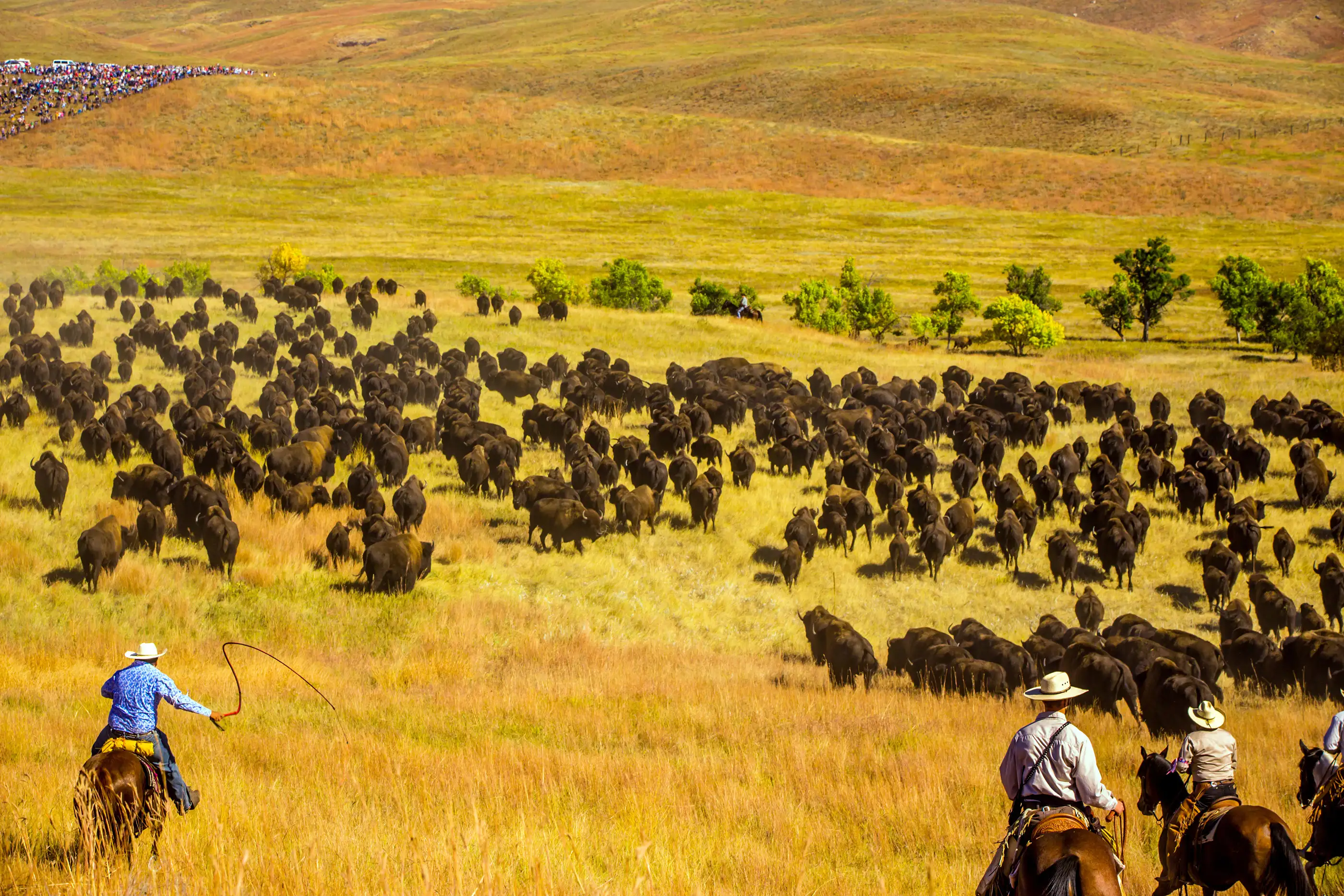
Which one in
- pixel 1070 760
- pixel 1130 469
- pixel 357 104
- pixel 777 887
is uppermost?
pixel 357 104

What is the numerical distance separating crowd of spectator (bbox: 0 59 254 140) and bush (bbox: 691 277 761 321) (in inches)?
3692

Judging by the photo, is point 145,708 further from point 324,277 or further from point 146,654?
point 324,277

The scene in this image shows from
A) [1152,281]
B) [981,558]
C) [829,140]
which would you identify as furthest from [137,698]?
[829,140]

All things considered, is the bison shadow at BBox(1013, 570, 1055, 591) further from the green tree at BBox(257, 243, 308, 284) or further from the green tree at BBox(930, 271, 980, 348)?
the green tree at BBox(257, 243, 308, 284)

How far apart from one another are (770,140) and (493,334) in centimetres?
9055

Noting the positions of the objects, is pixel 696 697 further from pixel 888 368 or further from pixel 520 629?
pixel 888 368

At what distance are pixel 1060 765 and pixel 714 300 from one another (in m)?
52.4

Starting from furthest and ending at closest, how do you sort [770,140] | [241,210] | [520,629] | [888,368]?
[770,140] → [241,210] → [888,368] → [520,629]

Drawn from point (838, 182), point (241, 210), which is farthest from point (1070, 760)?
Answer: point (838, 182)

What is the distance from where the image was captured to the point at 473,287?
57.7 m

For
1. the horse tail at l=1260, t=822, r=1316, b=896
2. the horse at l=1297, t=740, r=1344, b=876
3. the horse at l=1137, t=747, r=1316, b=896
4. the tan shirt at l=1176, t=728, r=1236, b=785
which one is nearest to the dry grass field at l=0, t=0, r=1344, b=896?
the horse at l=1297, t=740, r=1344, b=876

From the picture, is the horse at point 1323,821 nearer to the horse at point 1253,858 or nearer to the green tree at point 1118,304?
the horse at point 1253,858

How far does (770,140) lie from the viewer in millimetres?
128375

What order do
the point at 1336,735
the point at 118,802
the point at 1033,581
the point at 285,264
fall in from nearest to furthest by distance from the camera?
the point at 118,802
the point at 1336,735
the point at 1033,581
the point at 285,264
